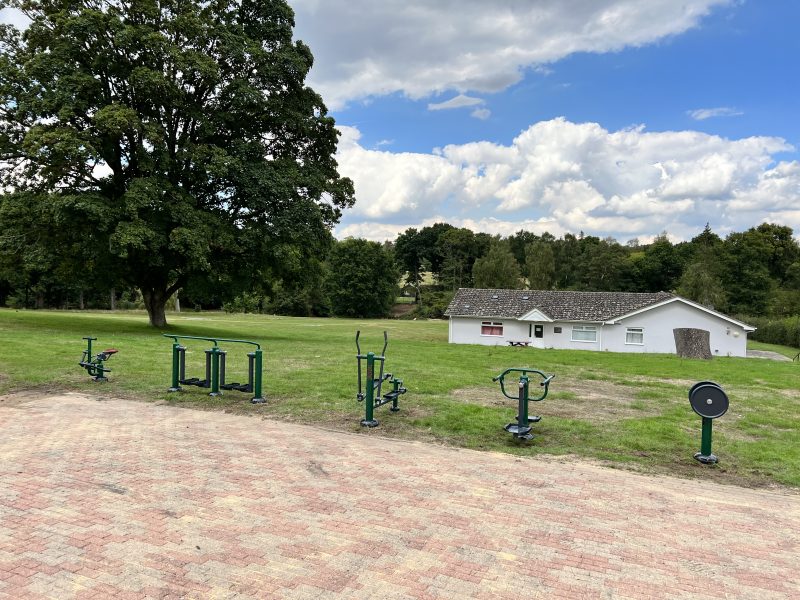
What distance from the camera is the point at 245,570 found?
3838 millimetres

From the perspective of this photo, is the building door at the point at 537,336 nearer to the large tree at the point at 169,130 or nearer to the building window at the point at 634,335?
the building window at the point at 634,335

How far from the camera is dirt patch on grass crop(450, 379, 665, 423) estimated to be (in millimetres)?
9430

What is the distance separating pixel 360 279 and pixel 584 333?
47.6m

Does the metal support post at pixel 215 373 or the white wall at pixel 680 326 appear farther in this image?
the white wall at pixel 680 326

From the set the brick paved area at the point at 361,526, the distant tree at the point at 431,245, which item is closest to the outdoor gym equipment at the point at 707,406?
the brick paved area at the point at 361,526

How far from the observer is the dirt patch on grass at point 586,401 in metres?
9.43

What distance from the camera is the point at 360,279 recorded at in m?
81.1

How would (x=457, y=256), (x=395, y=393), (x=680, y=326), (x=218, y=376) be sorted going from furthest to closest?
(x=457, y=256)
(x=680, y=326)
(x=218, y=376)
(x=395, y=393)

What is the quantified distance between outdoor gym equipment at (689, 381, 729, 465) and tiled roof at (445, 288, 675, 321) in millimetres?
31773

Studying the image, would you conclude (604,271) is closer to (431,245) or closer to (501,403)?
(431,245)

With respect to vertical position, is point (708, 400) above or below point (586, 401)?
above

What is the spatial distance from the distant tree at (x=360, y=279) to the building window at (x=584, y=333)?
4612 cm

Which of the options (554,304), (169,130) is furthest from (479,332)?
(169,130)

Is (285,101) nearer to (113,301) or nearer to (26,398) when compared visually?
(26,398)
